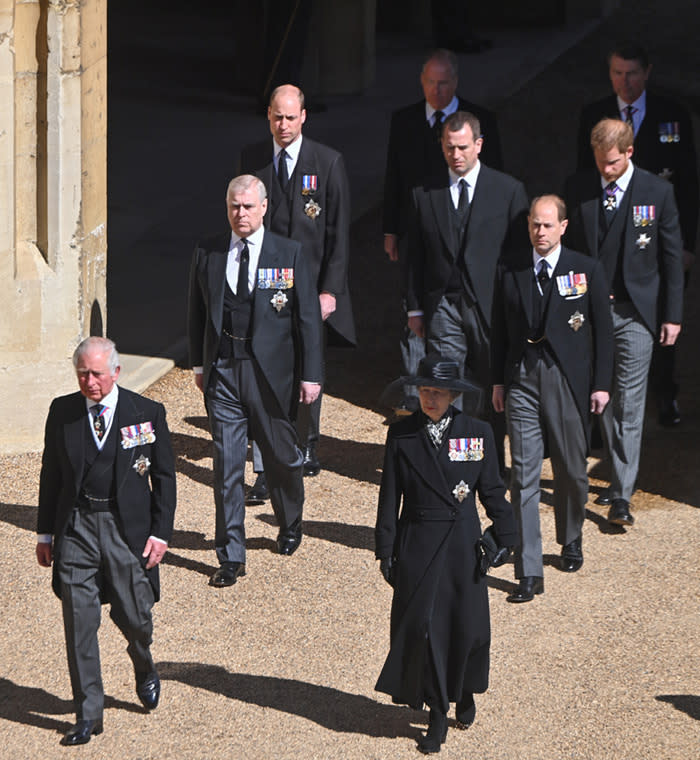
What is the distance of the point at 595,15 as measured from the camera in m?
23.5

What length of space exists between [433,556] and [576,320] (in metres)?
1.97

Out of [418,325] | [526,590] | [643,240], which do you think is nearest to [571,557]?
[526,590]

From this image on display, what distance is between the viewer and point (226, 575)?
841cm

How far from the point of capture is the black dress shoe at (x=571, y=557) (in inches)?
342

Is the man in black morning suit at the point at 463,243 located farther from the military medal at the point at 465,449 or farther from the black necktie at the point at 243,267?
the military medal at the point at 465,449

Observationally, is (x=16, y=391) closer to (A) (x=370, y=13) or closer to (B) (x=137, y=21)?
(A) (x=370, y=13)

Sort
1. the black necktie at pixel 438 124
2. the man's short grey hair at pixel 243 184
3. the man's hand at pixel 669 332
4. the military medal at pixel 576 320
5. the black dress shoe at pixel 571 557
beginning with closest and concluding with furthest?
the man's short grey hair at pixel 243 184, the military medal at pixel 576 320, the black dress shoe at pixel 571 557, the man's hand at pixel 669 332, the black necktie at pixel 438 124

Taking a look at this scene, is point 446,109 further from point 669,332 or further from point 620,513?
point 620,513

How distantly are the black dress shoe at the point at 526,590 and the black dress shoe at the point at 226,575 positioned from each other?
137 centimetres

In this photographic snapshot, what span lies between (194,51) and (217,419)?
14699 mm

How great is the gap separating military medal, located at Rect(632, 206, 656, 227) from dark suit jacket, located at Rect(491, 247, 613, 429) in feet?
2.37


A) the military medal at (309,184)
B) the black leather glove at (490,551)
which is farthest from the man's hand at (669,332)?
the black leather glove at (490,551)

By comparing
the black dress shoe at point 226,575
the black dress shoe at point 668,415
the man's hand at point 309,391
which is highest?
the man's hand at point 309,391

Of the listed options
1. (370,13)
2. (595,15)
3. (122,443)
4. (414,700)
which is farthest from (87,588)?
(595,15)
